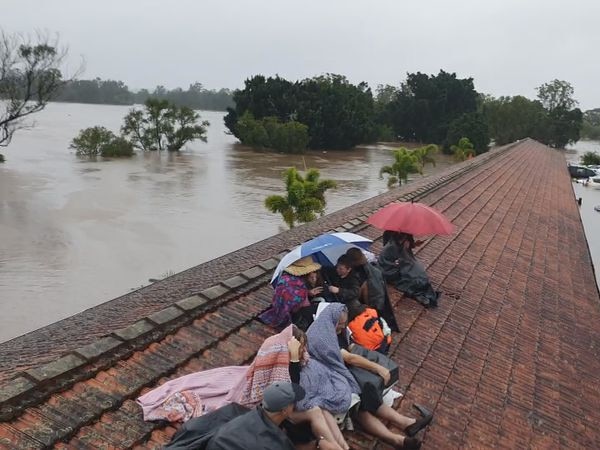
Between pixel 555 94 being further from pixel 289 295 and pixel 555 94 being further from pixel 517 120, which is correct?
pixel 289 295

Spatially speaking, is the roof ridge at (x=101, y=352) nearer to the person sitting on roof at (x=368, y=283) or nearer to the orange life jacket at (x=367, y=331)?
the person sitting on roof at (x=368, y=283)

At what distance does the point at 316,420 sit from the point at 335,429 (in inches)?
5.7

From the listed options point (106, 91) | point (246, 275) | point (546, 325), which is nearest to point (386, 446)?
point (246, 275)

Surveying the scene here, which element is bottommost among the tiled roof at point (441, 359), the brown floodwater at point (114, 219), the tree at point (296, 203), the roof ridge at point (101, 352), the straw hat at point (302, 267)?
the brown floodwater at point (114, 219)

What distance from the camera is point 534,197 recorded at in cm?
1559

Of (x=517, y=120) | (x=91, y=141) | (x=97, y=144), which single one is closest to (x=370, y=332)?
(x=91, y=141)

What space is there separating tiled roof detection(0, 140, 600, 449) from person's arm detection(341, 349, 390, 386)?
0.43 metres

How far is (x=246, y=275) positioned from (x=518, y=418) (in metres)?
2.75

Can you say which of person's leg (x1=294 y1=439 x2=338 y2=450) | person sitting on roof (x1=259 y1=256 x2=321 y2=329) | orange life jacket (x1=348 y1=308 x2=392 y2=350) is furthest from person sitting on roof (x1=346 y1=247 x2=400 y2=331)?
person's leg (x1=294 y1=439 x2=338 y2=450)

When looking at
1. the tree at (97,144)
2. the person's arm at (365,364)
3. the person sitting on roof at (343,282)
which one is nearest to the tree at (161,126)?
the tree at (97,144)

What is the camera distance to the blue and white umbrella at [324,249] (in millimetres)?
4691

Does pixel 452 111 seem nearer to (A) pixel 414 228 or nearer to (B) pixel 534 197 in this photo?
(B) pixel 534 197

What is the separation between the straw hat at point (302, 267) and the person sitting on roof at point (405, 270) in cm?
163

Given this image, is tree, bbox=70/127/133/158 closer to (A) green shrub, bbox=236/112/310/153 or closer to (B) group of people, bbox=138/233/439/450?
(A) green shrub, bbox=236/112/310/153
